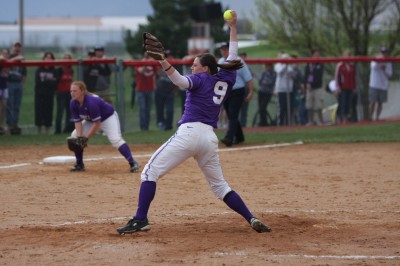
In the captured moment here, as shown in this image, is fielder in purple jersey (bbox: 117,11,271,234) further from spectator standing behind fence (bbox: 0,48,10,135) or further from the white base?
spectator standing behind fence (bbox: 0,48,10,135)

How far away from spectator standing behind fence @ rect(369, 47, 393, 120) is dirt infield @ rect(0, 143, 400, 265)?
19.3ft

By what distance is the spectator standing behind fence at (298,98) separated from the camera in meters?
20.9

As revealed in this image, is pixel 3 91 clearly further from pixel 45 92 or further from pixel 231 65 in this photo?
pixel 231 65

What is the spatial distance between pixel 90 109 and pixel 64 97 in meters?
5.97

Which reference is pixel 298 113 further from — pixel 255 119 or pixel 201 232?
pixel 201 232

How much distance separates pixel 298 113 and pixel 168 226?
12206 millimetres

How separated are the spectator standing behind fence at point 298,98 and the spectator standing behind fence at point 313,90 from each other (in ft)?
0.40

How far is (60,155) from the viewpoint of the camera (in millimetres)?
15719

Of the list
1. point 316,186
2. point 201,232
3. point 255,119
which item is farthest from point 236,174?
point 255,119

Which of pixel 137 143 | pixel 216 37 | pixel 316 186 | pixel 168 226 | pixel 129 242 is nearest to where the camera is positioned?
pixel 129 242

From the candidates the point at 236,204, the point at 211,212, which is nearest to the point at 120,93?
the point at 211,212

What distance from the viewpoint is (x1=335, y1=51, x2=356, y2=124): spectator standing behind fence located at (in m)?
21.3

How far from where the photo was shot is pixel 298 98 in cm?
2088

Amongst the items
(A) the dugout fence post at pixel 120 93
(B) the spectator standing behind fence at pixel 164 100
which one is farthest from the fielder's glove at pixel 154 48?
(B) the spectator standing behind fence at pixel 164 100
